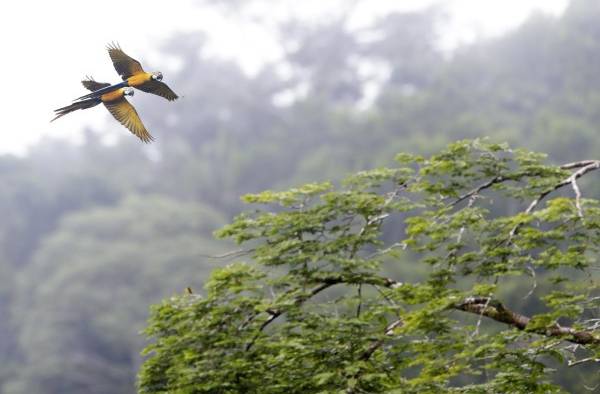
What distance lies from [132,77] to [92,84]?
12 cm

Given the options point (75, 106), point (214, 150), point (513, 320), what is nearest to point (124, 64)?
point (75, 106)

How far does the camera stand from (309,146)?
5200cm

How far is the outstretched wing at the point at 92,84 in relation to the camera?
127 inches

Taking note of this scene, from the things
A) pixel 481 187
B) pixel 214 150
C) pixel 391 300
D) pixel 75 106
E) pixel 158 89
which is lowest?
pixel 75 106

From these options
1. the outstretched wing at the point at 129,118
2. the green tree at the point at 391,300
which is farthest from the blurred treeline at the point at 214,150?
the outstretched wing at the point at 129,118

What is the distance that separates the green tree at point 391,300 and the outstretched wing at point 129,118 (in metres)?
3.43

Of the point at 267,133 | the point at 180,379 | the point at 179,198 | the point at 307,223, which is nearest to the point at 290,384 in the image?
the point at 180,379

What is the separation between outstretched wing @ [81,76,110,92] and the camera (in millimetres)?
3230

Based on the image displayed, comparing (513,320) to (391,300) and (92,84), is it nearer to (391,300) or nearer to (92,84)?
(391,300)

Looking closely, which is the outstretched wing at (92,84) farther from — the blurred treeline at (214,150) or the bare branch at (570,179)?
the blurred treeline at (214,150)

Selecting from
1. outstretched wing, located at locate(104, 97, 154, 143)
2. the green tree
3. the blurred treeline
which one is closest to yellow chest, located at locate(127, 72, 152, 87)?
outstretched wing, located at locate(104, 97, 154, 143)

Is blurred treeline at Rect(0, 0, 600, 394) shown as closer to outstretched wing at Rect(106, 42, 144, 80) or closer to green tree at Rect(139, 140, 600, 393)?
green tree at Rect(139, 140, 600, 393)

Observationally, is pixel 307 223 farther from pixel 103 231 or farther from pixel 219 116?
pixel 219 116

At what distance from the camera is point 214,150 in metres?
53.2
